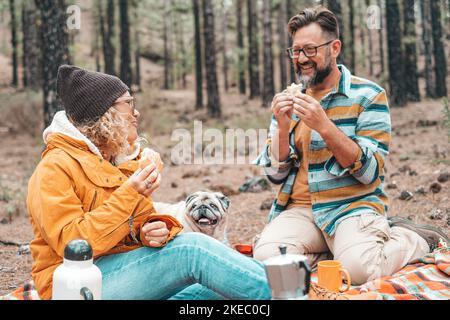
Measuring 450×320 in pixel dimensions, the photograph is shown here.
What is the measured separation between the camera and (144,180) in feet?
10.0

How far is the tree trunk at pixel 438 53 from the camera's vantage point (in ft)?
65.4

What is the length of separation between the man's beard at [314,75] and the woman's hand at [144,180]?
5.93 feet

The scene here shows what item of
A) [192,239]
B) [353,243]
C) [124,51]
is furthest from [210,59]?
[192,239]

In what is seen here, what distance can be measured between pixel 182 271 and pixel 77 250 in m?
0.70

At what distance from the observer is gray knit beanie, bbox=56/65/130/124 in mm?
3355

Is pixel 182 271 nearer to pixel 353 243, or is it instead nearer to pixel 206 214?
pixel 353 243

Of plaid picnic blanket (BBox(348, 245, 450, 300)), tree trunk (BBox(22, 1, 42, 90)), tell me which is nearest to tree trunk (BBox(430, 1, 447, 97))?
tree trunk (BBox(22, 1, 42, 90))

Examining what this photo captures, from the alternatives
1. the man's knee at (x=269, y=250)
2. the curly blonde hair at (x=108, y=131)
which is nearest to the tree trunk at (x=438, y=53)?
the man's knee at (x=269, y=250)

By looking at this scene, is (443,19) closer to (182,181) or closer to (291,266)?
(182,181)

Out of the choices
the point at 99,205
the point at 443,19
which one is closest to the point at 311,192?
the point at 99,205

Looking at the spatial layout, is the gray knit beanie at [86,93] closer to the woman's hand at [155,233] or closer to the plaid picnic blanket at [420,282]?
the woman's hand at [155,233]

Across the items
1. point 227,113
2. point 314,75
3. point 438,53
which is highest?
point 438,53

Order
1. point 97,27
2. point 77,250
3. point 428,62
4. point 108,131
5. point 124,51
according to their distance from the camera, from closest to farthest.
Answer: point 77,250
point 108,131
point 124,51
point 428,62
point 97,27
